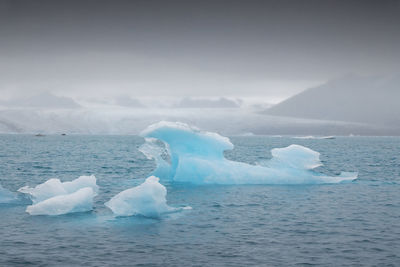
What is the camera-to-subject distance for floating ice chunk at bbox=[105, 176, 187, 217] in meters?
17.0

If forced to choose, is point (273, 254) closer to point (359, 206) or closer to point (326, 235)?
point (326, 235)

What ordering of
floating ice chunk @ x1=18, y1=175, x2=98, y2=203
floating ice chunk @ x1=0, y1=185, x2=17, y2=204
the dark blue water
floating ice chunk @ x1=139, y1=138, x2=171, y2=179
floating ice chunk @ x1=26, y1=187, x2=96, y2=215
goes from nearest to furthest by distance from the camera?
the dark blue water, floating ice chunk @ x1=26, y1=187, x2=96, y2=215, floating ice chunk @ x1=18, y1=175, x2=98, y2=203, floating ice chunk @ x1=0, y1=185, x2=17, y2=204, floating ice chunk @ x1=139, y1=138, x2=171, y2=179

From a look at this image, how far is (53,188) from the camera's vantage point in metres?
18.5

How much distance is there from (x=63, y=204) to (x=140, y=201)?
124 inches

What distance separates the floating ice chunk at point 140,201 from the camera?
55.8 feet

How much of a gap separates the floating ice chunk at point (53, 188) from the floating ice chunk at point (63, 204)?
0.73 meters

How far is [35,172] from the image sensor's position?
3444 cm

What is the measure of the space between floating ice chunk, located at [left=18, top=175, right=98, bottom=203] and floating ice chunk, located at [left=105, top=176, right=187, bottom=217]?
9.45 ft

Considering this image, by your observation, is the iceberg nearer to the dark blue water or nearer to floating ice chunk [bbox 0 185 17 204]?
the dark blue water

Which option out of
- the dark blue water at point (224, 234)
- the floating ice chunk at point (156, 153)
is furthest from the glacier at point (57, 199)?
the floating ice chunk at point (156, 153)

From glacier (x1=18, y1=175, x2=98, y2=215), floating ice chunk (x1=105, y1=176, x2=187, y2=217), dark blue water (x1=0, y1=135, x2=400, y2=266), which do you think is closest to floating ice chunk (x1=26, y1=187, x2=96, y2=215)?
glacier (x1=18, y1=175, x2=98, y2=215)

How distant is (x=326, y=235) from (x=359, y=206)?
6.19m

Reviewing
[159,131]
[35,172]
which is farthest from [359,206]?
[35,172]

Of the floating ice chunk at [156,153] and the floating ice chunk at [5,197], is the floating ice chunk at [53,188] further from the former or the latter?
the floating ice chunk at [156,153]
